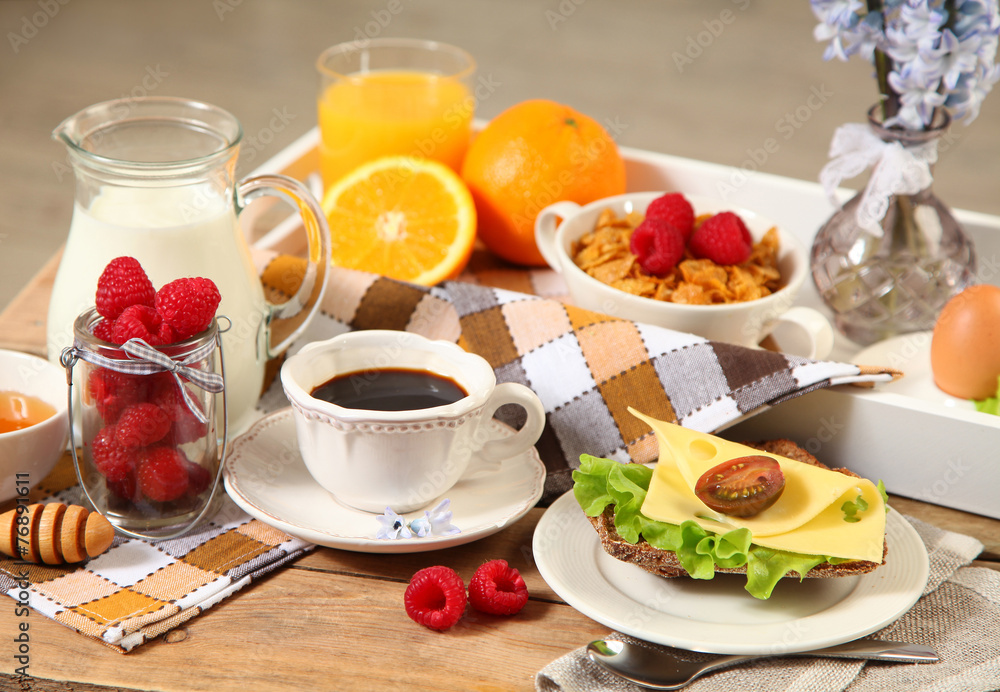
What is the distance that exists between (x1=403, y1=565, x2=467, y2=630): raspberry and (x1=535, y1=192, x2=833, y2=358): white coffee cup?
44cm

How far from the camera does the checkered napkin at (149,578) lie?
791mm

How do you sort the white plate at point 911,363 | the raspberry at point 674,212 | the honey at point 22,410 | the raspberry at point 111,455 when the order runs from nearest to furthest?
the raspberry at point 111,455
the honey at point 22,410
the white plate at point 911,363
the raspberry at point 674,212

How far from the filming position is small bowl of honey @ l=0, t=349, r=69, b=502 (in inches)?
35.3

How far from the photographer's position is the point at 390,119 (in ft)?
4.54

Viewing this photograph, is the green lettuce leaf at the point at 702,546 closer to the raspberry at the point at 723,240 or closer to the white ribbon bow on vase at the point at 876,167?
the raspberry at the point at 723,240

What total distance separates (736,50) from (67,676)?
4.09m

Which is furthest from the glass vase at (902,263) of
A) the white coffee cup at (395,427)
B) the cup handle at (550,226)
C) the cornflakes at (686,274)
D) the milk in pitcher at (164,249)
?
the milk in pitcher at (164,249)

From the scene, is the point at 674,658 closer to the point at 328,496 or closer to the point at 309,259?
the point at 328,496

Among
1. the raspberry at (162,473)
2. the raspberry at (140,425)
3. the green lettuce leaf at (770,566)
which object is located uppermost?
the raspberry at (140,425)

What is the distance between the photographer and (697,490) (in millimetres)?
829

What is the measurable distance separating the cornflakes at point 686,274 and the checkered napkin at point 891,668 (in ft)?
1.37

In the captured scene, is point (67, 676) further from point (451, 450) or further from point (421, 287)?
point (421, 287)

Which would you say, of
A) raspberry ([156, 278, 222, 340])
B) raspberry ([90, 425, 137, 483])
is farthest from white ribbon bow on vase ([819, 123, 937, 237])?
raspberry ([90, 425, 137, 483])

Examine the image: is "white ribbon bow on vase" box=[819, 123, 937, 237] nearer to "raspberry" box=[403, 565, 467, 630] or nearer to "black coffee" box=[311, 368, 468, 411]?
"black coffee" box=[311, 368, 468, 411]
